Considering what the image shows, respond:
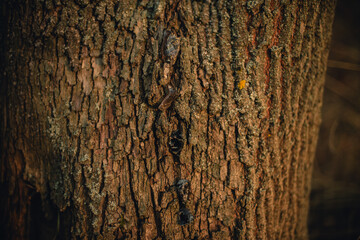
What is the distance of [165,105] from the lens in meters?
0.97

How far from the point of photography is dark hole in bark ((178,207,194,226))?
3.37 ft

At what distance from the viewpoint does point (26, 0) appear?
1.08 meters

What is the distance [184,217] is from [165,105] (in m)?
0.59

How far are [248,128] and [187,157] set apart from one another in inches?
13.8

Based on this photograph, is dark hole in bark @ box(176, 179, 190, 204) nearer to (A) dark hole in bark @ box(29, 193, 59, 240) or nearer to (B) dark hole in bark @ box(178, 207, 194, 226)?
(B) dark hole in bark @ box(178, 207, 194, 226)

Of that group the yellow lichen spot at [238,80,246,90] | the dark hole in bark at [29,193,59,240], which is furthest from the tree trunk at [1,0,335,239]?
the dark hole in bark at [29,193,59,240]

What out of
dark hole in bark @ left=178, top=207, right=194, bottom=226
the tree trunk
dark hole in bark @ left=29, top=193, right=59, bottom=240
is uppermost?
the tree trunk

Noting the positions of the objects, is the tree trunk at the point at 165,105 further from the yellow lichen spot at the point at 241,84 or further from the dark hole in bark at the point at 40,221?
the dark hole in bark at the point at 40,221

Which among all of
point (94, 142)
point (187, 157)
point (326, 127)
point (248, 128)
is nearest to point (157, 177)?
point (187, 157)

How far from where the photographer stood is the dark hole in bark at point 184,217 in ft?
3.37

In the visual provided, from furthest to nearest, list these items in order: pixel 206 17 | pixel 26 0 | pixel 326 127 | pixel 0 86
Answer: pixel 326 127, pixel 0 86, pixel 26 0, pixel 206 17

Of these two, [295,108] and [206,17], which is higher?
[206,17]

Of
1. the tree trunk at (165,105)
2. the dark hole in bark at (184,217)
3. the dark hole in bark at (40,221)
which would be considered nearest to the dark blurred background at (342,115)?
the tree trunk at (165,105)

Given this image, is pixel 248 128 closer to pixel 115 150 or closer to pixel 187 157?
pixel 187 157
